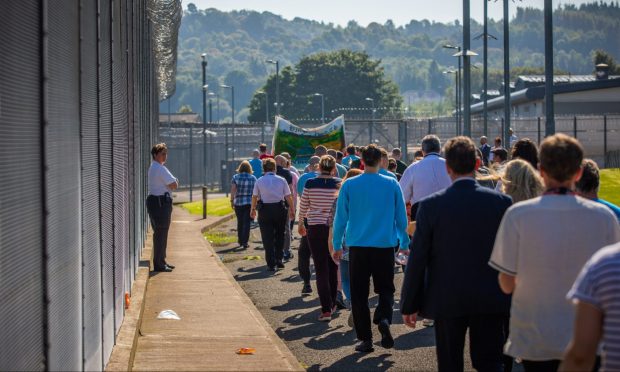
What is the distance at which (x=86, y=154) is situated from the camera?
770 centimetres

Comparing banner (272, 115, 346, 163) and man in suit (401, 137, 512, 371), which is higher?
banner (272, 115, 346, 163)

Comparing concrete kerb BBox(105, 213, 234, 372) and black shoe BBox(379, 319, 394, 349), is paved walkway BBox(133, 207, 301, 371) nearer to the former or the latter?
concrete kerb BBox(105, 213, 234, 372)

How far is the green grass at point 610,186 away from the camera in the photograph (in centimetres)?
3569

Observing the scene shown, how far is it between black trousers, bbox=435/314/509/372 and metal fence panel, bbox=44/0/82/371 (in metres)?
2.10

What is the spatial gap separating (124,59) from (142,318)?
2645mm

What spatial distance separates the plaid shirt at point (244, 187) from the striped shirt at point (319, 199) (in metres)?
8.35

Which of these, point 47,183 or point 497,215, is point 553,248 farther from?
Result: point 47,183

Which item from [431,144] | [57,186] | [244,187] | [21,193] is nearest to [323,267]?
[431,144]

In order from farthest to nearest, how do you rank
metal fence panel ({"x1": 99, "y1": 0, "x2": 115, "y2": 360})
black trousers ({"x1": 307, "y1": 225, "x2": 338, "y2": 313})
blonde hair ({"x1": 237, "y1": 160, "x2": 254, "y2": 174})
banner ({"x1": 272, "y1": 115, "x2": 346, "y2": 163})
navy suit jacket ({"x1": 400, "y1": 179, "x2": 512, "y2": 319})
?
banner ({"x1": 272, "y1": 115, "x2": 346, "y2": 163})
blonde hair ({"x1": 237, "y1": 160, "x2": 254, "y2": 174})
black trousers ({"x1": 307, "y1": 225, "x2": 338, "y2": 313})
metal fence panel ({"x1": 99, "y1": 0, "x2": 115, "y2": 360})
navy suit jacket ({"x1": 400, "y1": 179, "x2": 512, "y2": 319})

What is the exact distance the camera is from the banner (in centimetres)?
3114

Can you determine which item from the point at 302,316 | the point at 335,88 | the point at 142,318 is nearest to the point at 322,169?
the point at 302,316

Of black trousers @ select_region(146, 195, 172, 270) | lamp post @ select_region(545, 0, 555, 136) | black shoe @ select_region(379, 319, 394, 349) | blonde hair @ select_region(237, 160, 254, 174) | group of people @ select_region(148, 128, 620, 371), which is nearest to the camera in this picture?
group of people @ select_region(148, 128, 620, 371)

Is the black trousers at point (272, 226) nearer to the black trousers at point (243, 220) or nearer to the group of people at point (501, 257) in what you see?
the black trousers at point (243, 220)

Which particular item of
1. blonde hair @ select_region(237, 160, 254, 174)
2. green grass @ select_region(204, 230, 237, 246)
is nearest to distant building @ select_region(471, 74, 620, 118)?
green grass @ select_region(204, 230, 237, 246)
